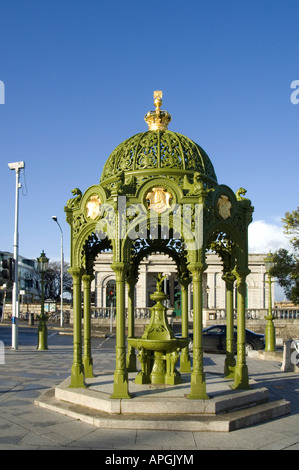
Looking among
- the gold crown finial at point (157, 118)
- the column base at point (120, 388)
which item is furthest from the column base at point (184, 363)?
the gold crown finial at point (157, 118)

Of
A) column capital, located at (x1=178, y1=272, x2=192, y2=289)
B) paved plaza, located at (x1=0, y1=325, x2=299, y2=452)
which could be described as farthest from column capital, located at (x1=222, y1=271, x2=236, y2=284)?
paved plaza, located at (x1=0, y1=325, x2=299, y2=452)

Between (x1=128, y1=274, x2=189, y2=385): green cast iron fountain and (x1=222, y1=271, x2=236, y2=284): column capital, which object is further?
(x1=222, y1=271, x2=236, y2=284): column capital

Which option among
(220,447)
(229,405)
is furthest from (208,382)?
(220,447)

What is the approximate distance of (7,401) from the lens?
8.88 meters

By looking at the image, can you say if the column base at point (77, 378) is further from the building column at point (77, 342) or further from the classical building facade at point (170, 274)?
the classical building facade at point (170, 274)

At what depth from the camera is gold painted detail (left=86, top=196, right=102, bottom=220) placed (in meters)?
9.00

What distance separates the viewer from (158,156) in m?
8.98

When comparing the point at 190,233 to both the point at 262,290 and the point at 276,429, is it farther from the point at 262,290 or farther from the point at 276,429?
the point at 262,290

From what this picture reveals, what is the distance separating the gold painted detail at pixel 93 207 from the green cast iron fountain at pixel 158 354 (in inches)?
103

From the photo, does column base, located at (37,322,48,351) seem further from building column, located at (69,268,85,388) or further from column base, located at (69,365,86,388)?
column base, located at (69,365,86,388)

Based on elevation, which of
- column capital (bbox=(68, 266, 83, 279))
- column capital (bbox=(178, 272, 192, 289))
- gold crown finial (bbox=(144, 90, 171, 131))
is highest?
gold crown finial (bbox=(144, 90, 171, 131))

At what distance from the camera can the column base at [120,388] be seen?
7.64m

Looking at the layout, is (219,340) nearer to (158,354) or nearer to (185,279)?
(185,279)
